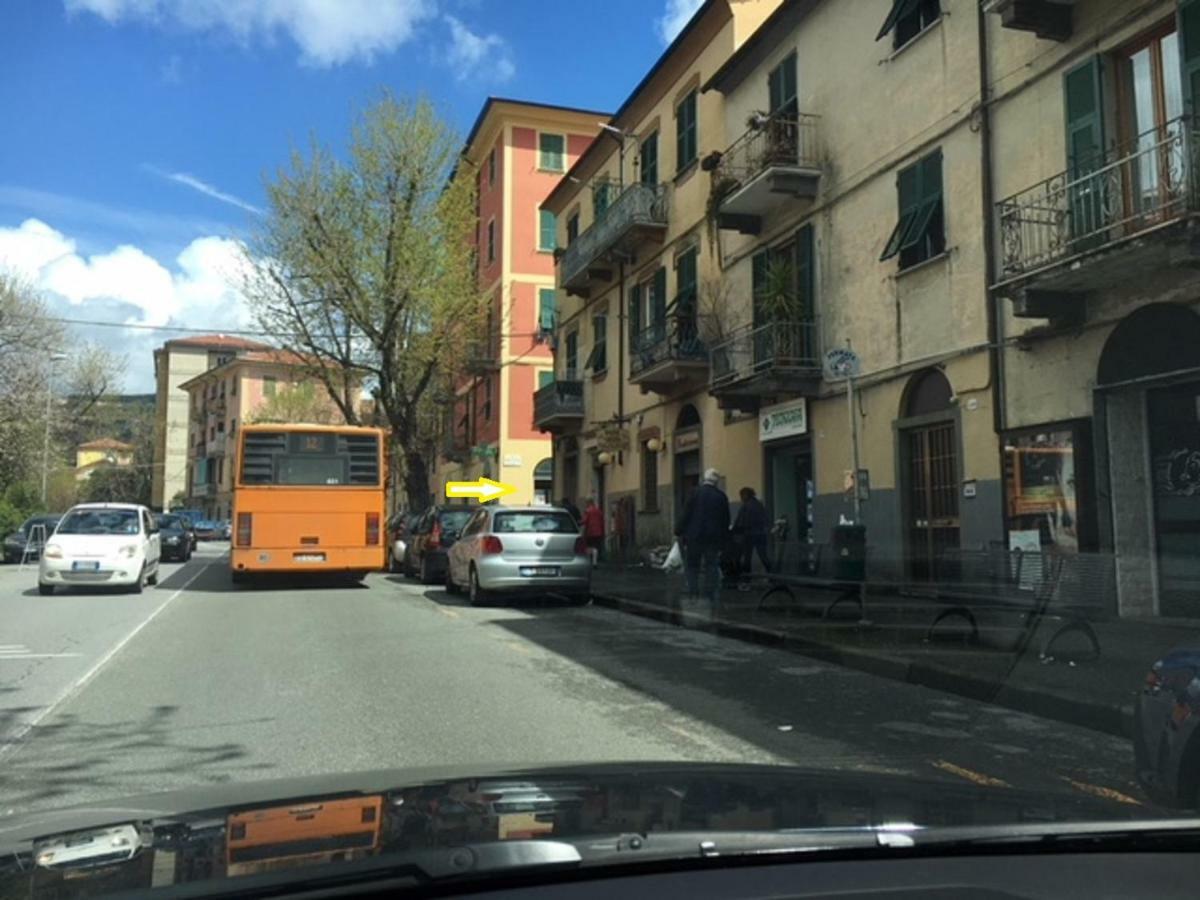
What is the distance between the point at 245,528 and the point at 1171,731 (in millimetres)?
17050

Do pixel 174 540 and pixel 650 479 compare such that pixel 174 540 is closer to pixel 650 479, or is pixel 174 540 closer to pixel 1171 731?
pixel 650 479

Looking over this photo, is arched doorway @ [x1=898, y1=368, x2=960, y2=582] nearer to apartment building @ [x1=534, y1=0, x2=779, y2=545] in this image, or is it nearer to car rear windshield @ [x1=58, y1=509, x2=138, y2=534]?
apartment building @ [x1=534, y1=0, x2=779, y2=545]

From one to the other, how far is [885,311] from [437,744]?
11713mm

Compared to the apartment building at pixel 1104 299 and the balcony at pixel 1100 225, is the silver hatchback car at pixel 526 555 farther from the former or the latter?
the balcony at pixel 1100 225

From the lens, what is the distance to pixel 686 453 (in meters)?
23.5

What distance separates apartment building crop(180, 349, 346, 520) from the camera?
8438cm

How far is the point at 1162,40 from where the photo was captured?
11227 mm

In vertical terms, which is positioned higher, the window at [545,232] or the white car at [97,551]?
the window at [545,232]

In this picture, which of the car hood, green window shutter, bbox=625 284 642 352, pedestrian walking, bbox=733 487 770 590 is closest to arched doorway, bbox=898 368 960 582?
pedestrian walking, bbox=733 487 770 590

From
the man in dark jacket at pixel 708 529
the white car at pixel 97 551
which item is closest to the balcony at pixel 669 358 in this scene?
the man in dark jacket at pixel 708 529

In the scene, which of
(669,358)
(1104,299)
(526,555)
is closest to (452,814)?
(1104,299)

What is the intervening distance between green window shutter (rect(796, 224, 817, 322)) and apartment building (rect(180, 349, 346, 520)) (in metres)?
60.0

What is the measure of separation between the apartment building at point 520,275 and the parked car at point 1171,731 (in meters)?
34.4

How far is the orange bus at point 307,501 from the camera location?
1873cm
